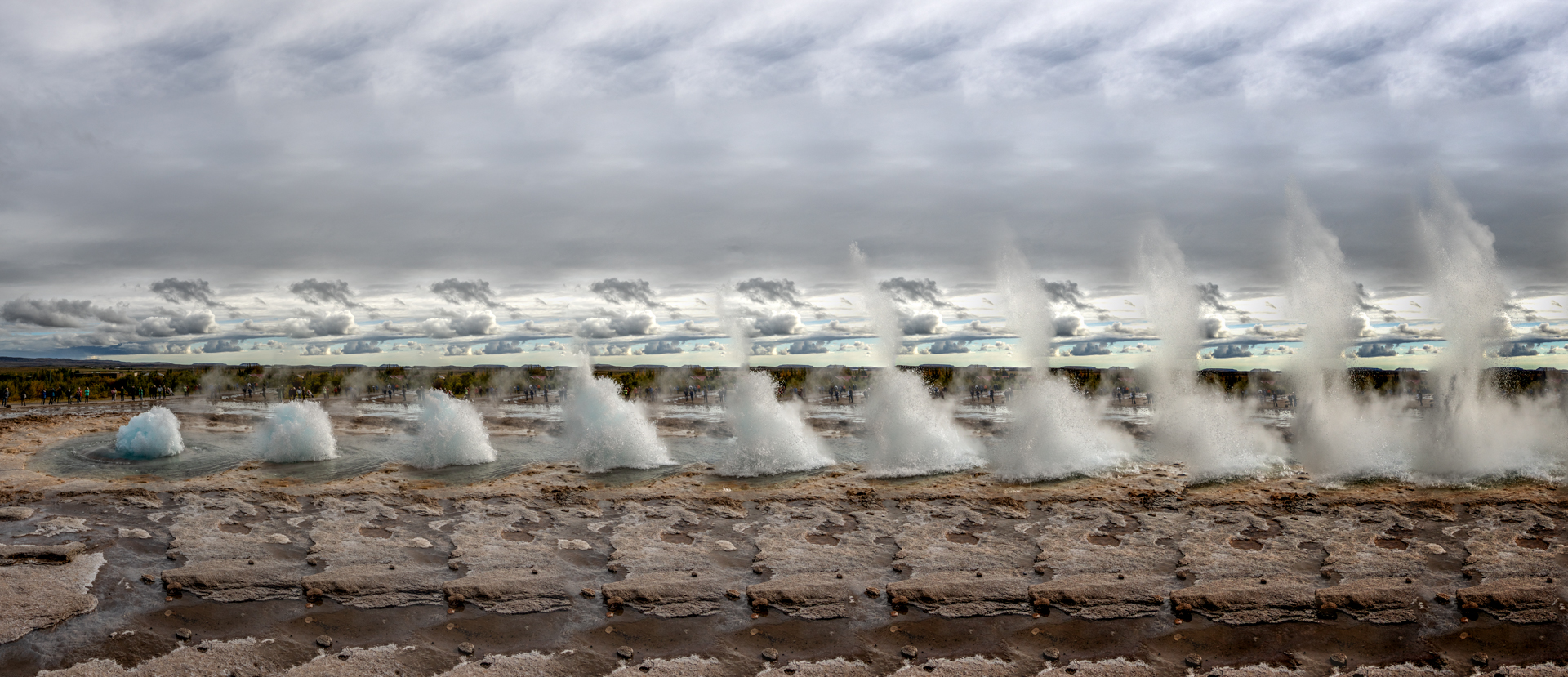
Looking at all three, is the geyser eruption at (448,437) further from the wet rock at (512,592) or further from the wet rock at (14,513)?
the wet rock at (512,592)

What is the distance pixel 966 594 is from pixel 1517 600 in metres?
6.54

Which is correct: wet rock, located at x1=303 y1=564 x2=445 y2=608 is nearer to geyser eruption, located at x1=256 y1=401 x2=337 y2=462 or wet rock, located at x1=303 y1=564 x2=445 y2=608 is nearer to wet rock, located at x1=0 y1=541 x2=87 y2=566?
wet rock, located at x1=0 y1=541 x2=87 y2=566

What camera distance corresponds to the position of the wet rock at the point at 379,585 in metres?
10.0

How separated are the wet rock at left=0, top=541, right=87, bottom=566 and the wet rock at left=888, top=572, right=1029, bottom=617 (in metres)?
12.2

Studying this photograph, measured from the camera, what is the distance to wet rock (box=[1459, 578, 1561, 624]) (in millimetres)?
9414

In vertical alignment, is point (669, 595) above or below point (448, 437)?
below

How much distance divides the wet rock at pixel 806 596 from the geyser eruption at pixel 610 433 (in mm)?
13176

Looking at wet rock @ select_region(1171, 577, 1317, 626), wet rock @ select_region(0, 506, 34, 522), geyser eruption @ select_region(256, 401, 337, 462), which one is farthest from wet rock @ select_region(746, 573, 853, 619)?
geyser eruption @ select_region(256, 401, 337, 462)

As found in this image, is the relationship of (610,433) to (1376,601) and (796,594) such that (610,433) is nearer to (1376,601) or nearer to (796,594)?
(796,594)

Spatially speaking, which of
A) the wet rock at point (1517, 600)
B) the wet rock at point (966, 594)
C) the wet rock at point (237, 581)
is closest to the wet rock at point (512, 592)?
the wet rock at point (237, 581)

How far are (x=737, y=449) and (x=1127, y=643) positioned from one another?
49.7ft

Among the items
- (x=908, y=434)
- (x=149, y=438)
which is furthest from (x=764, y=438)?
(x=149, y=438)

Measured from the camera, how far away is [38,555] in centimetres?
1216

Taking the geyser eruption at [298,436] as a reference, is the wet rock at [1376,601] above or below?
below
